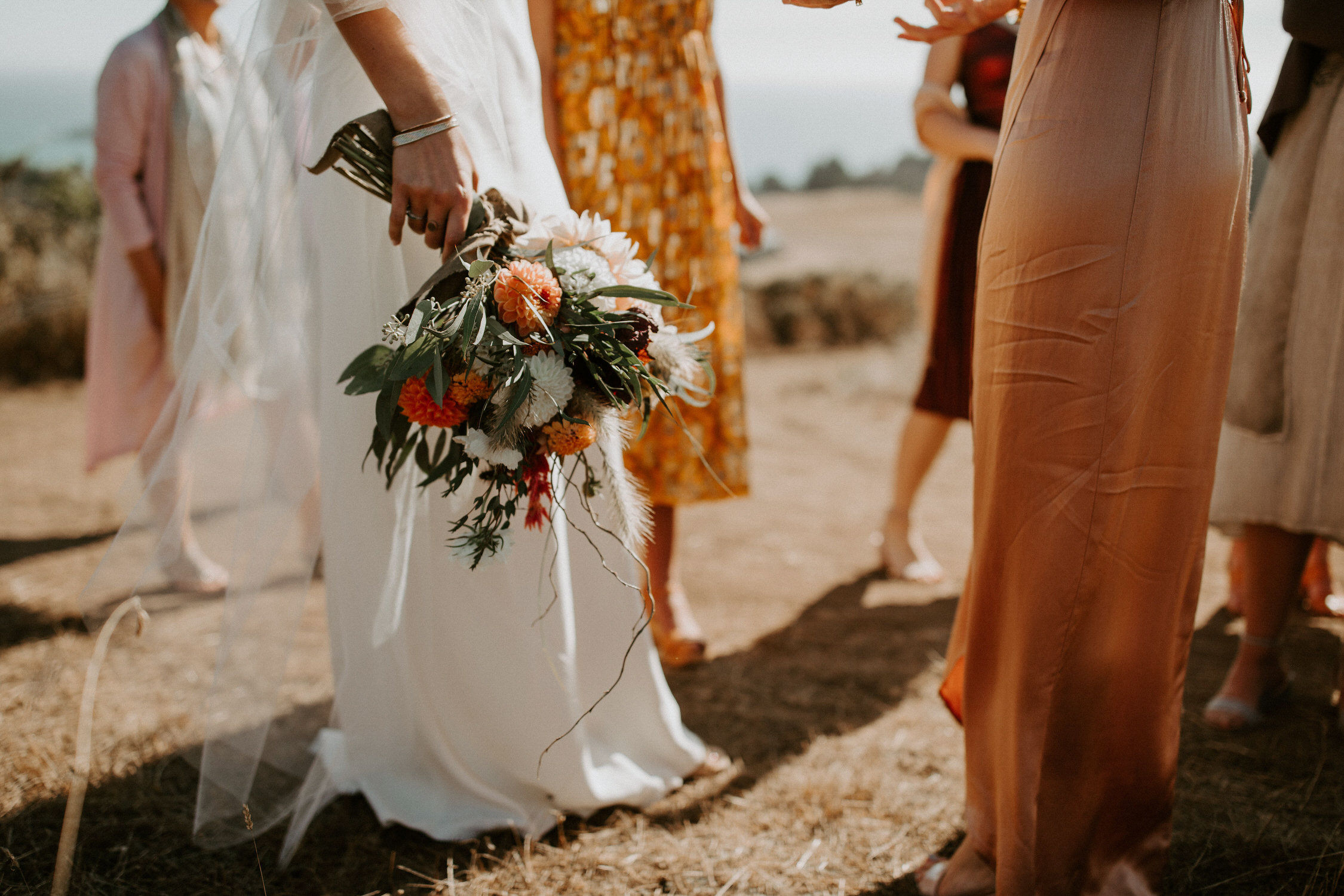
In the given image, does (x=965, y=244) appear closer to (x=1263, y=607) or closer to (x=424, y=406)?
(x=1263, y=607)

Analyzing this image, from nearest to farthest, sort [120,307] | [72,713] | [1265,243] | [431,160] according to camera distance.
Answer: [431,160], [1265,243], [72,713], [120,307]

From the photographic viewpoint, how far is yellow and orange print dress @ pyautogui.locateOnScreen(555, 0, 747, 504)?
2.36 meters

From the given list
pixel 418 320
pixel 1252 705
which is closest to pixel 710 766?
pixel 418 320

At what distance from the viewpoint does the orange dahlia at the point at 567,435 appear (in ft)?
4.52

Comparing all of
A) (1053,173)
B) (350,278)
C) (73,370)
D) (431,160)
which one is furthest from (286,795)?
(73,370)

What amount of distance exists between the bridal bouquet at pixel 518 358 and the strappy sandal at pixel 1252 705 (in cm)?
173

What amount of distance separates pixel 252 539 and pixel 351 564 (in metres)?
0.22

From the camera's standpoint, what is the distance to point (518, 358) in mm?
1348

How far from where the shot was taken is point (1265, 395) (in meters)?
2.20

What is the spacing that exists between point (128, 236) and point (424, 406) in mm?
2205

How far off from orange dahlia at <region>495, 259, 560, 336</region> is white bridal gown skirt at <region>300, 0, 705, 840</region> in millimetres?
420

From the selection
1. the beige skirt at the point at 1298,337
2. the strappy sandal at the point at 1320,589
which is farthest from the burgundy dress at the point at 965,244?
the strappy sandal at the point at 1320,589

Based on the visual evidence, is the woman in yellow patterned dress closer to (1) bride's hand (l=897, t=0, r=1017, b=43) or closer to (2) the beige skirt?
(1) bride's hand (l=897, t=0, r=1017, b=43)

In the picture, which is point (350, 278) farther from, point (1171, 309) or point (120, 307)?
point (120, 307)
